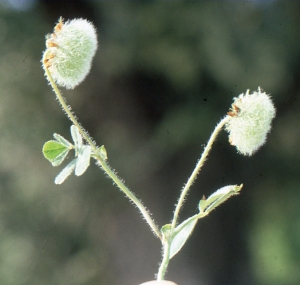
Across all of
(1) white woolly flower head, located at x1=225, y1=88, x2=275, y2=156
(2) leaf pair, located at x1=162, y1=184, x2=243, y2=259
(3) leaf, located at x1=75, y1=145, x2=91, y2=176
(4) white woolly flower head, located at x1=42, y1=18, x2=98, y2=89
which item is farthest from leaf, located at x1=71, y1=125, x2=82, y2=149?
(1) white woolly flower head, located at x1=225, y1=88, x2=275, y2=156

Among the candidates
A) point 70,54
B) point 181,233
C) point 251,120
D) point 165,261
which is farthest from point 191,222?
point 70,54

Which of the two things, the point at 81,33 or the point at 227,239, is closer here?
the point at 81,33

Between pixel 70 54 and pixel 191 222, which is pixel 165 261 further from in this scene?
pixel 70 54

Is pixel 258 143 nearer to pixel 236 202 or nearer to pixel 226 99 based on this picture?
pixel 226 99

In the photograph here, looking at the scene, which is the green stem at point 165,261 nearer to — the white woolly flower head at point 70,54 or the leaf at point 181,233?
the leaf at point 181,233

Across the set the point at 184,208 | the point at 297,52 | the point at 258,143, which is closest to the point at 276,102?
the point at 297,52

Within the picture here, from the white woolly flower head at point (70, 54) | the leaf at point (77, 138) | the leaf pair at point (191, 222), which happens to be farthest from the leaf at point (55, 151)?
the leaf pair at point (191, 222)
